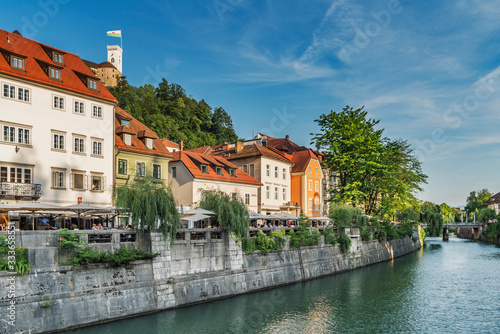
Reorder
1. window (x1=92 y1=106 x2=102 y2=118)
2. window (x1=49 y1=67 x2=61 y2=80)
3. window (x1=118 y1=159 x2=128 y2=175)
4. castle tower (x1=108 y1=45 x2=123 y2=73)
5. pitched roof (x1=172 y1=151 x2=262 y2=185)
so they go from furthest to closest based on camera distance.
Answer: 1. castle tower (x1=108 y1=45 x2=123 y2=73)
2. pitched roof (x1=172 y1=151 x2=262 y2=185)
3. window (x1=118 y1=159 x2=128 y2=175)
4. window (x1=92 y1=106 x2=102 y2=118)
5. window (x1=49 y1=67 x2=61 y2=80)

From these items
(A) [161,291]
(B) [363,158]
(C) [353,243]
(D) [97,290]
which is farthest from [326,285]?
(B) [363,158]

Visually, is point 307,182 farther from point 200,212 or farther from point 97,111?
point 200,212

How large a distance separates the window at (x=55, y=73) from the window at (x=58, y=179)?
7.33 metres

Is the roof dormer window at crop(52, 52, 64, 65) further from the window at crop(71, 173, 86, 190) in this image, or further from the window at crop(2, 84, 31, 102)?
the window at crop(71, 173, 86, 190)

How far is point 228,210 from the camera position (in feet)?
97.1

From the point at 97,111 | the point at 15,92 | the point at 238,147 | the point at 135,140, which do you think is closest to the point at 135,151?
the point at 135,140

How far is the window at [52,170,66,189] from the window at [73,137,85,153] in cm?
217

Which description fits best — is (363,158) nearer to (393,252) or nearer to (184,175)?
(393,252)

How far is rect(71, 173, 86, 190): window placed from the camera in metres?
34.0

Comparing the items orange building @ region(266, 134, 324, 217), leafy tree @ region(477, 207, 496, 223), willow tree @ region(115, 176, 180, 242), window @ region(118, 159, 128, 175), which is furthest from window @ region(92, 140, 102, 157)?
leafy tree @ region(477, 207, 496, 223)

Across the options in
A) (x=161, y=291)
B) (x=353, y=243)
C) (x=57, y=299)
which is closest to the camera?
(x=57, y=299)

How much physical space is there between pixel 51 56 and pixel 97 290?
22439mm

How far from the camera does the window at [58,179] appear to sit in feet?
107

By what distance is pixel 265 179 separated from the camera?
57.6 m
